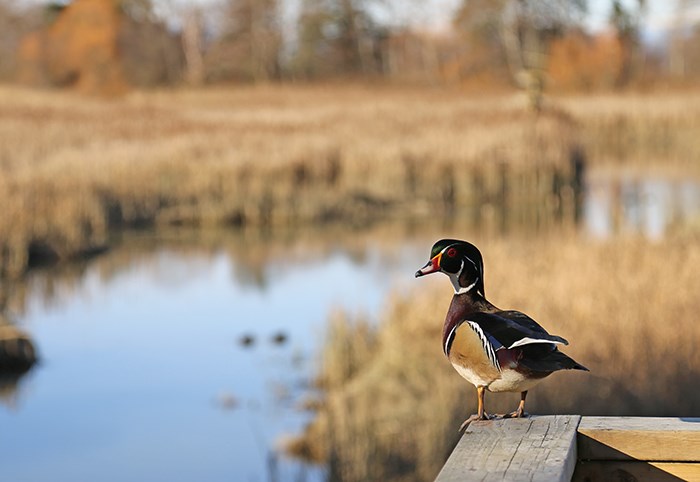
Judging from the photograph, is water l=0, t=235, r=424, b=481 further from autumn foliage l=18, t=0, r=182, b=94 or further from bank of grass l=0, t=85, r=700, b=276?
autumn foliage l=18, t=0, r=182, b=94

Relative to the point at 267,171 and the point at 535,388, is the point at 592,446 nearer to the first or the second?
the point at 535,388

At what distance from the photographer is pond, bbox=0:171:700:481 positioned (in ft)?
21.0

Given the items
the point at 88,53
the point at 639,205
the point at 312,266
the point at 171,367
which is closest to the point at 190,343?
the point at 171,367

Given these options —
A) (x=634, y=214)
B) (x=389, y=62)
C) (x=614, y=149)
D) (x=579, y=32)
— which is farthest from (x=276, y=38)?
(x=634, y=214)

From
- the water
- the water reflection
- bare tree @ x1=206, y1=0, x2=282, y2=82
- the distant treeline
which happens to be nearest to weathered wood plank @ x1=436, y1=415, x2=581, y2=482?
the water

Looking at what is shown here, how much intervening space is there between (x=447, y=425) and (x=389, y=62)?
1588 inches

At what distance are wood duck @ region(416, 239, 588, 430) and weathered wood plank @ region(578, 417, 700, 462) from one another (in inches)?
8.7

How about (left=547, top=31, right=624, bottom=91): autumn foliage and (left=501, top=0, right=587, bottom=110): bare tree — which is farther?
(left=501, top=0, right=587, bottom=110): bare tree

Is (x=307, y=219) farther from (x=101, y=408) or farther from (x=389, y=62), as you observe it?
(x=389, y=62)

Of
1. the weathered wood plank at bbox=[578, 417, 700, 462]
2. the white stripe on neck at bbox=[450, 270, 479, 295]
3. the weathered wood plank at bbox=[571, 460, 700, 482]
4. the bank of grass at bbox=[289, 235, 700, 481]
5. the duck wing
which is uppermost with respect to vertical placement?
the white stripe on neck at bbox=[450, 270, 479, 295]

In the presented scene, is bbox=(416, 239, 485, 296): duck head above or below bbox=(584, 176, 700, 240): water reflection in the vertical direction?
above

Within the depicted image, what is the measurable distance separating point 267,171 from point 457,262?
14.1m

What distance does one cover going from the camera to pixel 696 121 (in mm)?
24328

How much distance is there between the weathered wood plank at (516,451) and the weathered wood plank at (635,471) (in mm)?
89
